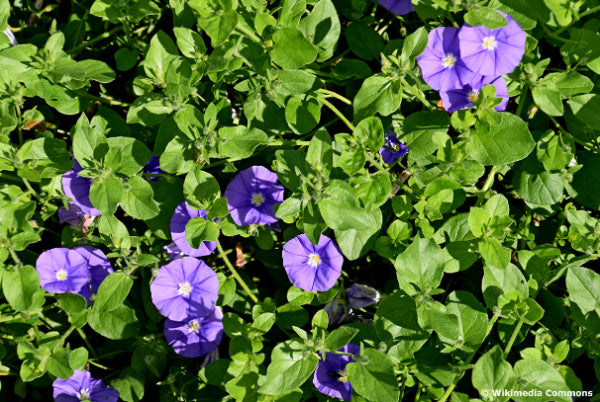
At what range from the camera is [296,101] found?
10.5 ft

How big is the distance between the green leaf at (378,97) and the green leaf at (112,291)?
1801 millimetres

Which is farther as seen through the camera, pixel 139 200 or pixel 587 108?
pixel 587 108

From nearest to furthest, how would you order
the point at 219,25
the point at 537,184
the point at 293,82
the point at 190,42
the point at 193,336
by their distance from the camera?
the point at 219,25 < the point at 293,82 < the point at 190,42 < the point at 537,184 < the point at 193,336

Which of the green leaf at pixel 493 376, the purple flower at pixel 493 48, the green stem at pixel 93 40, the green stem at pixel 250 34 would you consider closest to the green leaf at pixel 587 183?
the purple flower at pixel 493 48

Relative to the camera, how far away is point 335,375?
3318 mm

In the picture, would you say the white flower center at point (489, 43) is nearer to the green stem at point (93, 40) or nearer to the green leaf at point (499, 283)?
the green leaf at point (499, 283)

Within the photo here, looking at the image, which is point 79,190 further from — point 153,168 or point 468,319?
point 468,319

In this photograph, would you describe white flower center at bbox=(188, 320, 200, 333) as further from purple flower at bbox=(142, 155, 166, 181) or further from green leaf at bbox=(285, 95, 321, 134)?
green leaf at bbox=(285, 95, 321, 134)

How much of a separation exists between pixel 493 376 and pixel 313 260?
1284 mm

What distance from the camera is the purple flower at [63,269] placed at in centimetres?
341

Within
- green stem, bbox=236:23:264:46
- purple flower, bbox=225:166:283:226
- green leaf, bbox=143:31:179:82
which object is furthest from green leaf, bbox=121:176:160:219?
green stem, bbox=236:23:264:46

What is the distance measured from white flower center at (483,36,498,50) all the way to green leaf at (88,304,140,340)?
9.40 feet

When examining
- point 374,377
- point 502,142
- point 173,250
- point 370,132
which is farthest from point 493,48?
point 173,250

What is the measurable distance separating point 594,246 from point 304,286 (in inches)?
72.9
